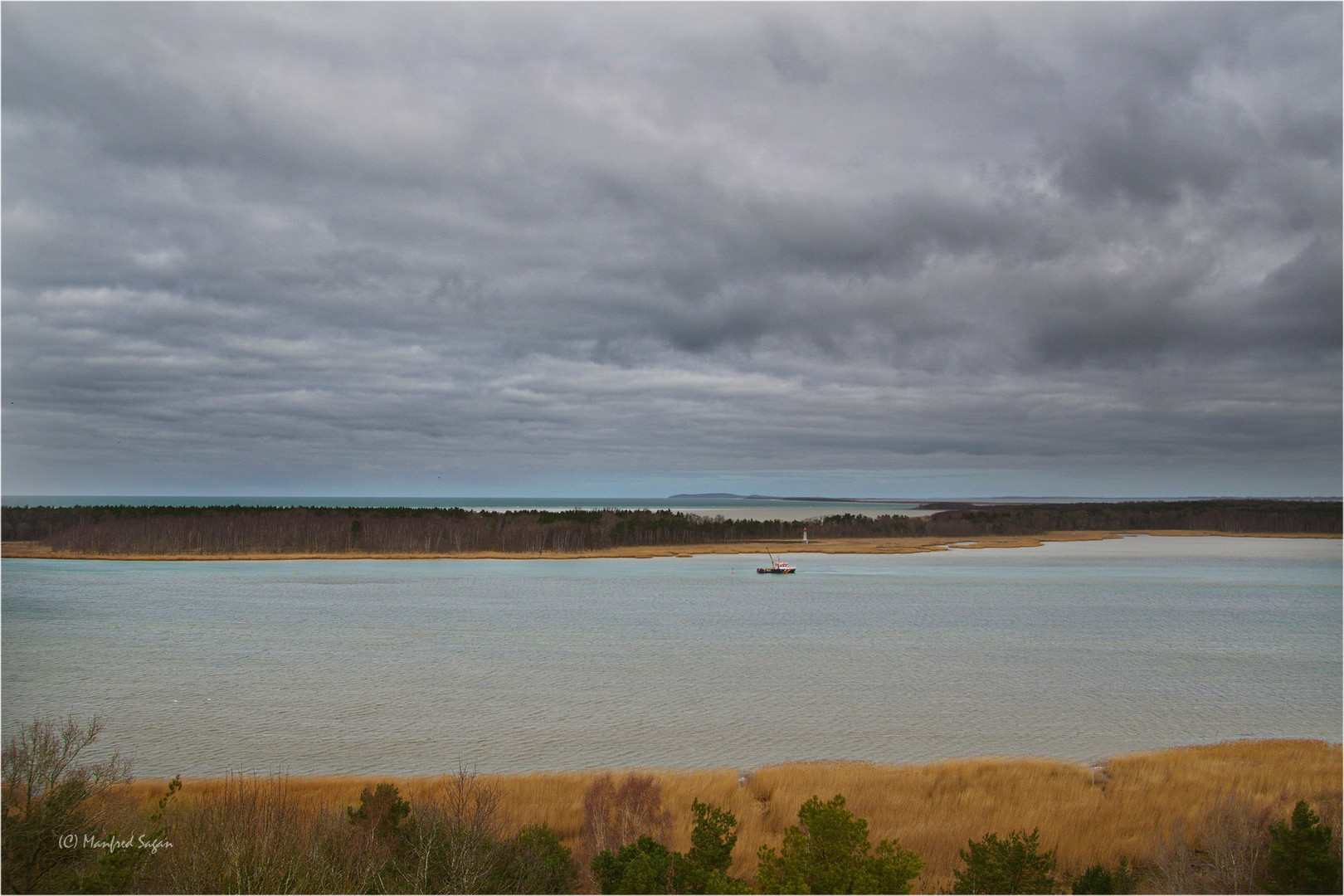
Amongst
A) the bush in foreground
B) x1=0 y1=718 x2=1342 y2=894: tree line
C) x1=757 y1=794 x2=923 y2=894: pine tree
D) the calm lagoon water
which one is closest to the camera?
x1=757 y1=794 x2=923 y2=894: pine tree

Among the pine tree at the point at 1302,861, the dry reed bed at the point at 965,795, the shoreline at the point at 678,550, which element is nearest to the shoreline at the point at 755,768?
the dry reed bed at the point at 965,795

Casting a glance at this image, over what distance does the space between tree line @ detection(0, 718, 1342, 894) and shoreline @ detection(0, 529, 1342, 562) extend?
9119 centimetres

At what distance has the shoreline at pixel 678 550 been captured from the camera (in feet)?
326

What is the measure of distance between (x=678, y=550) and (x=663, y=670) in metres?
84.2

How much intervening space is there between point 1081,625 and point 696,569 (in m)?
45.3

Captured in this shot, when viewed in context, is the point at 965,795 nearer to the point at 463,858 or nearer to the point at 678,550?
the point at 463,858

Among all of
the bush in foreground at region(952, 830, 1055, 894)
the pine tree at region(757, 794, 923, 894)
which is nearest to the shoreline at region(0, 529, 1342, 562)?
the bush in foreground at region(952, 830, 1055, 894)

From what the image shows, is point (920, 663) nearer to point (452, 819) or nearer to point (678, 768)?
point (678, 768)

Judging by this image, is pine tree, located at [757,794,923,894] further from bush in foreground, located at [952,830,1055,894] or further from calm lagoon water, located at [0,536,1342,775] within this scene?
calm lagoon water, located at [0,536,1342,775]

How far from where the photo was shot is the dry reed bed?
12719 millimetres

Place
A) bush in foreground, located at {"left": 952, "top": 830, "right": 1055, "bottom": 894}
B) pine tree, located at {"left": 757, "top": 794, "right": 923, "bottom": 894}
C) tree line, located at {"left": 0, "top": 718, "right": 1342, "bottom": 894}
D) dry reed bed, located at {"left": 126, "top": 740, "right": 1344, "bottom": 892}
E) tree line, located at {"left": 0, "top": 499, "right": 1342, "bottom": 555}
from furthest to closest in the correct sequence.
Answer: tree line, located at {"left": 0, "top": 499, "right": 1342, "bottom": 555} < dry reed bed, located at {"left": 126, "top": 740, "right": 1344, "bottom": 892} < bush in foreground, located at {"left": 952, "top": 830, "right": 1055, "bottom": 894} < tree line, located at {"left": 0, "top": 718, "right": 1342, "bottom": 894} < pine tree, located at {"left": 757, "top": 794, "right": 923, "bottom": 894}

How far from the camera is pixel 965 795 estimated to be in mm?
15125

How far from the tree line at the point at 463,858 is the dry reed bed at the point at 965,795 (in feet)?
4.16

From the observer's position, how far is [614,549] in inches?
4562
